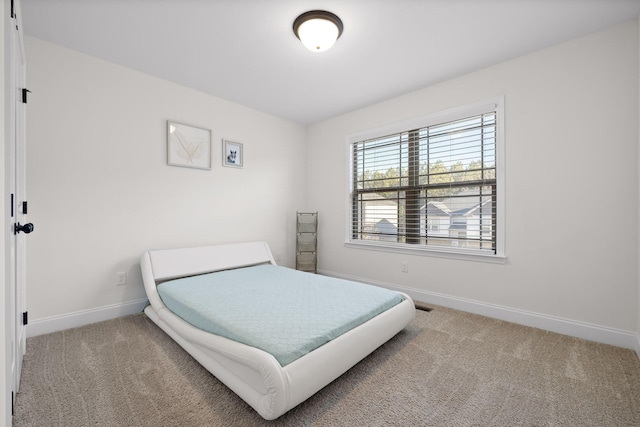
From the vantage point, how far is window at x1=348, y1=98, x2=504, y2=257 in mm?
2697

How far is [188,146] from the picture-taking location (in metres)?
3.05

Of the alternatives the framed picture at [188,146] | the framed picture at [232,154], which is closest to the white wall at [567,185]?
the framed picture at [232,154]

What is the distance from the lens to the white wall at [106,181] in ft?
7.36

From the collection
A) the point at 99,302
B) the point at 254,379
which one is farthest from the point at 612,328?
the point at 99,302

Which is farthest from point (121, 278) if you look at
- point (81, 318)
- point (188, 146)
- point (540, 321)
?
point (540, 321)

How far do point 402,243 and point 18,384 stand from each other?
3.27 metres

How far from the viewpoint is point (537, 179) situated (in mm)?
2389

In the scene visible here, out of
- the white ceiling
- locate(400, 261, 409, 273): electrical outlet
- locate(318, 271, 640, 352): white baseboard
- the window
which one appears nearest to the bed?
locate(318, 271, 640, 352): white baseboard

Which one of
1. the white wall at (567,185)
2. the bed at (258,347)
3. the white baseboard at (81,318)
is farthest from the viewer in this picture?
the white baseboard at (81,318)

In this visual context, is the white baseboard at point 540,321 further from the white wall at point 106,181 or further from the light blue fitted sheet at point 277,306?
the white wall at point 106,181

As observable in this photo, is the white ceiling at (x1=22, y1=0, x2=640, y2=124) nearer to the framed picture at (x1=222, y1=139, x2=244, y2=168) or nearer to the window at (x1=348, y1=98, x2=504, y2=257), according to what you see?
the window at (x1=348, y1=98, x2=504, y2=257)

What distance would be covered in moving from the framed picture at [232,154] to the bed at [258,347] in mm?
1157

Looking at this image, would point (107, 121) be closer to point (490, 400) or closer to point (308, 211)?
point (308, 211)

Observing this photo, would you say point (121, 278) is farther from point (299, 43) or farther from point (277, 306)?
point (299, 43)
